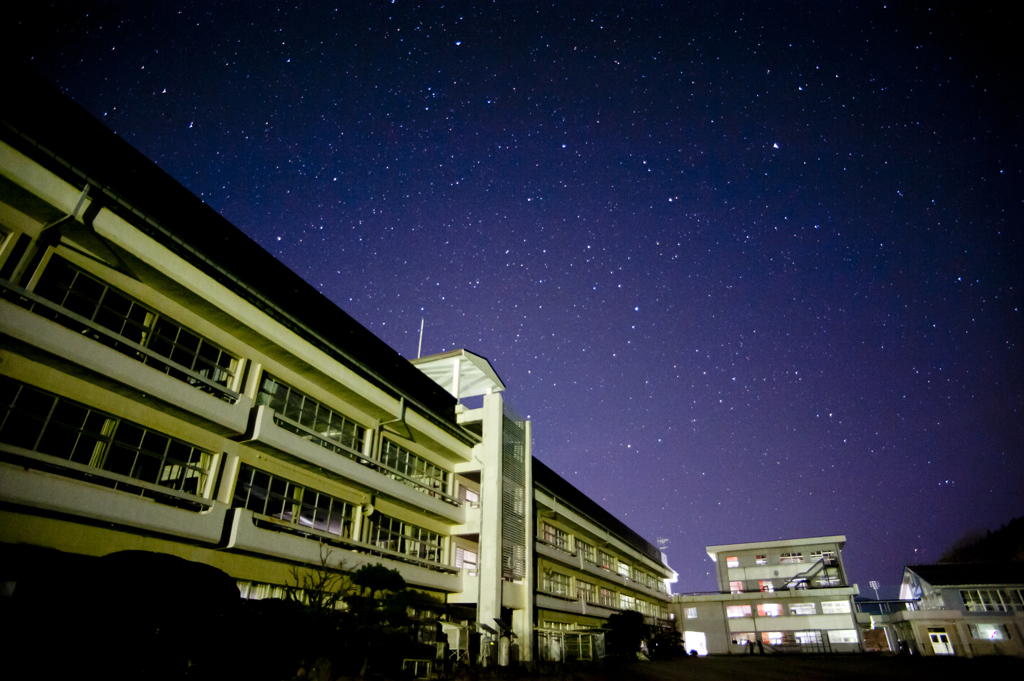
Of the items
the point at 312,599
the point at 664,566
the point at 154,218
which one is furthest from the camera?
the point at 664,566

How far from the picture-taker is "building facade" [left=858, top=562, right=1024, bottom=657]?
4100 cm

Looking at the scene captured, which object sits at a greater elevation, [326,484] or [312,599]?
[326,484]

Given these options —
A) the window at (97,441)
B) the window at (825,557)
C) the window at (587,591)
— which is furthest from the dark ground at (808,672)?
the window at (825,557)

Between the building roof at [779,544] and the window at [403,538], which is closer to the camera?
the window at [403,538]

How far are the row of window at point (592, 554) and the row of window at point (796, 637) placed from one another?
953cm

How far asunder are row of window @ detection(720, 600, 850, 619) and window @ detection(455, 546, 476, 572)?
146 feet

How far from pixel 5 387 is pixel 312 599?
9.09 m

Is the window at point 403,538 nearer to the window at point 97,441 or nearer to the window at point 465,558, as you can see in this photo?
the window at point 465,558

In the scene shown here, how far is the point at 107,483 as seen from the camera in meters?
13.0

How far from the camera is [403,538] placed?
23.6 m

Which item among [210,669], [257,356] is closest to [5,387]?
[257,356]

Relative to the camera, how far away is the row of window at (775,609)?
54.9m

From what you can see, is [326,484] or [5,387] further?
[326,484]

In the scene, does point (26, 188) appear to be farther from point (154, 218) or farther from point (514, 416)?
point (514, 416)
